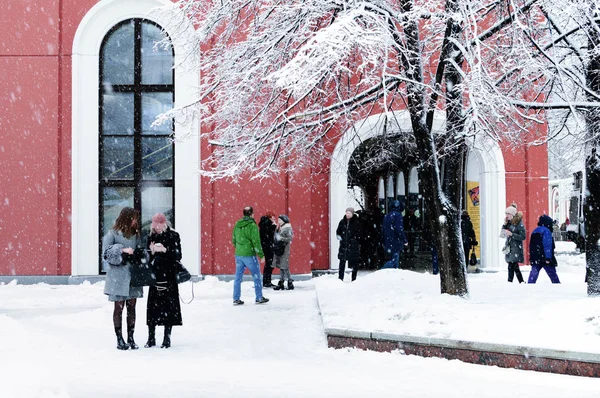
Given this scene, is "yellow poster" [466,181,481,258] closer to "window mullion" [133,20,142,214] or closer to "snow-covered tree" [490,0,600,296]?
"snow-covered tree" [490,0,600,296]

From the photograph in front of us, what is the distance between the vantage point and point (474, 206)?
1969 centimetres

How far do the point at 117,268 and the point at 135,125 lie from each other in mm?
9370

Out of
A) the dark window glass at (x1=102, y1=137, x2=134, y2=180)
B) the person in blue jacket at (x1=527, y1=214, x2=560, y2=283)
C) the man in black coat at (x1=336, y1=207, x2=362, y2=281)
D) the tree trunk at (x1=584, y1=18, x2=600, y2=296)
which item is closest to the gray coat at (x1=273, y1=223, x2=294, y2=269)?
the man in black coat at (x1=336, y1=207, x2=362, y2=281)

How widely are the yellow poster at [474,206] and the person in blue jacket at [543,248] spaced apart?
5.86 metres

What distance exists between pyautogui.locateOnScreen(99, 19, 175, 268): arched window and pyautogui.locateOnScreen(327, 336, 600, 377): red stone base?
986 cm

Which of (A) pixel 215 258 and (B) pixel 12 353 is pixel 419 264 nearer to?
(A) pixel 215 258

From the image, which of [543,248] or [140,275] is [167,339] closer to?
[140,275]

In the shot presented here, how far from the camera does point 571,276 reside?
57.9 ft

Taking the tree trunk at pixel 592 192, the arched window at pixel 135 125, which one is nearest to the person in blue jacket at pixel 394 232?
the tree trunk at pixel 592 192

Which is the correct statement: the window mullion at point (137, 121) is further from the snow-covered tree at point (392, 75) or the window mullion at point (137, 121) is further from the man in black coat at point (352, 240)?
the snow-covered tree at point (392, 75)

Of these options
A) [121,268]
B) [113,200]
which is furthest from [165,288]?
[113,200]

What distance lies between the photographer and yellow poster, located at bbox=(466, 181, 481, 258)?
64.1 ft

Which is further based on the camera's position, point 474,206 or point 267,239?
point 474,206

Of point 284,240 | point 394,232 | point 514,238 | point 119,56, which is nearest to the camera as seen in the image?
point 514,238
